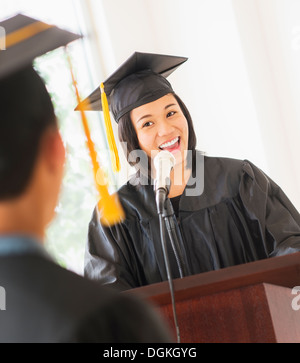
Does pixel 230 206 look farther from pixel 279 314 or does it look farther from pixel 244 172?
pixel 279 314

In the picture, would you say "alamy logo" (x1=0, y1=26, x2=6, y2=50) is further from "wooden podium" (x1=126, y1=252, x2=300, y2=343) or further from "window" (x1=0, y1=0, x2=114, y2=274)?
"window" (x1=0, y1=0, x2=114, y2=274)

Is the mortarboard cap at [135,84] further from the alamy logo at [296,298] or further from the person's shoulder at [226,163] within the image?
the alamy logo at [296,298]

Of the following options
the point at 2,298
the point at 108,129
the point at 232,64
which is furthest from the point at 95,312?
the point at 232,64

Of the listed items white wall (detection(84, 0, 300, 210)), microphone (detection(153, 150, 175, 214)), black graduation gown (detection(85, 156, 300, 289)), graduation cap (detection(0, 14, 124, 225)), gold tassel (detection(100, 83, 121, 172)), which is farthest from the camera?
white wall (detection(84, 0, 300, 210))

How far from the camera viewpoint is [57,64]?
454 centimetres

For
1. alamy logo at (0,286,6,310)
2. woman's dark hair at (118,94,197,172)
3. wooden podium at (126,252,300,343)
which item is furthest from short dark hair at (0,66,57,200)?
woman's dark hair at (118,94,197,172)

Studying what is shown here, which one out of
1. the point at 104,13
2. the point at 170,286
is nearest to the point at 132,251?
the point at 170,286

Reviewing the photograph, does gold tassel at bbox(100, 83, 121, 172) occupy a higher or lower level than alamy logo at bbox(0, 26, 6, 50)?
higher

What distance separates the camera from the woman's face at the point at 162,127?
9.69 feet

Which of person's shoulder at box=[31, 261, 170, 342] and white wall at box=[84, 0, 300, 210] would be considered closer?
person's shoulder at box=[31, 261, 170, 342]

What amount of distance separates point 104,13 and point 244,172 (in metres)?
2.16

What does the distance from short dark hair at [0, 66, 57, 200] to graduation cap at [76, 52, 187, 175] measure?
222 cm

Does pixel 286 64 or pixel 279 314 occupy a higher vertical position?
pixel 286 64

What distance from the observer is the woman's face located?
2.95 m
